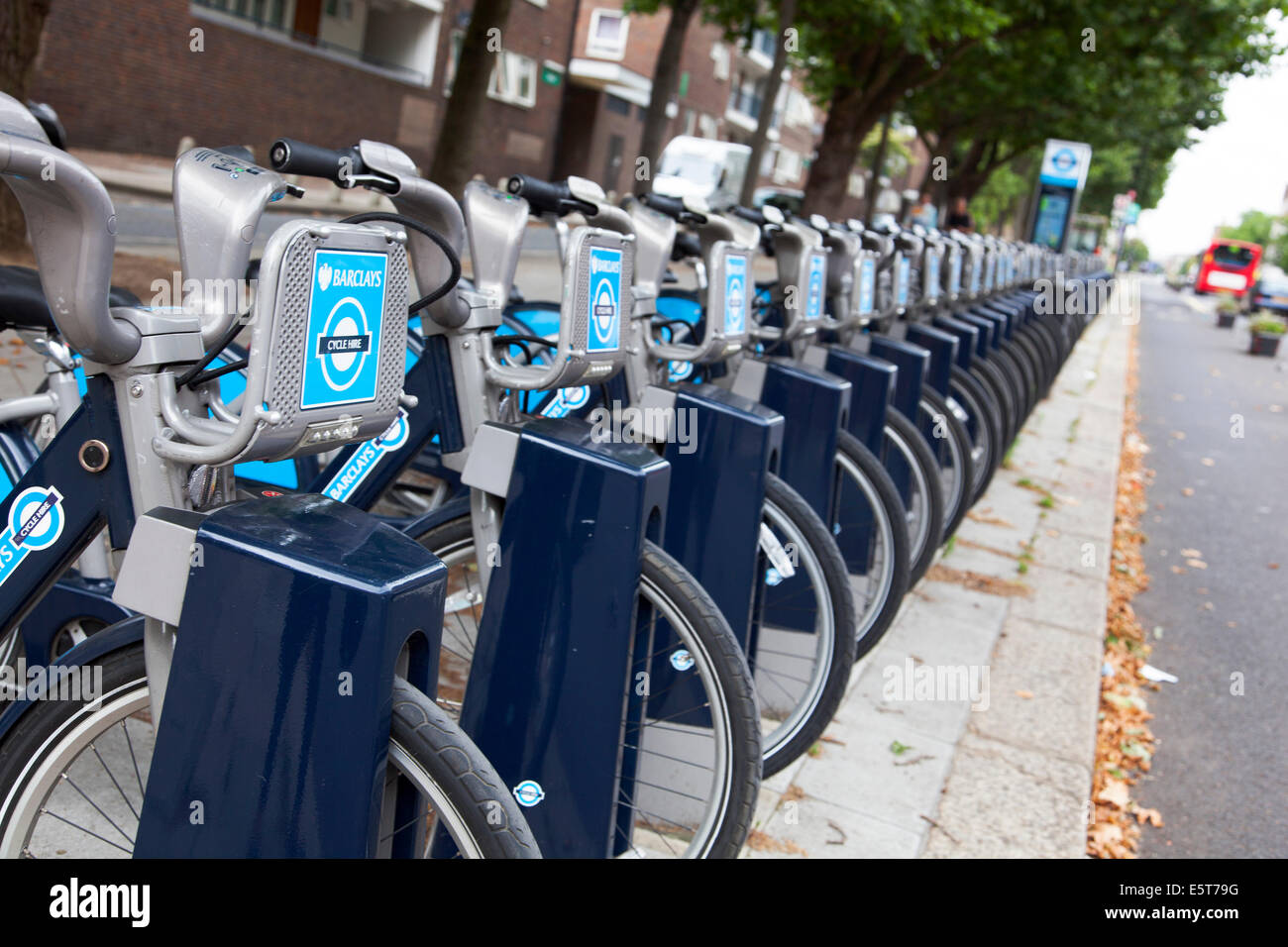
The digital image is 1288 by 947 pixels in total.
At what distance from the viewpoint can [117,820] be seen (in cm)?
247

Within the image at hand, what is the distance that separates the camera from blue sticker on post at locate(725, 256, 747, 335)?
3422 mm

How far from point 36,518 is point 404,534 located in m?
0.60

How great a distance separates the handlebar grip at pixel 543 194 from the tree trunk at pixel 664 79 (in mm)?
10199

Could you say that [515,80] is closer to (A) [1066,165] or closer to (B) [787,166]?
(A) [1066,165]

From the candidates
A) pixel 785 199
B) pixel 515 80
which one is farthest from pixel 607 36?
pixel 785 199

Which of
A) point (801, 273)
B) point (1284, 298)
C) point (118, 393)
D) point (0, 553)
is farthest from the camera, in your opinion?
point (1284, 298)

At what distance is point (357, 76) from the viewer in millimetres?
21953

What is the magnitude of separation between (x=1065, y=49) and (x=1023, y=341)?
1006 cm

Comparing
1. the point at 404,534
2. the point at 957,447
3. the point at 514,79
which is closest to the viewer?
the point at 404,534

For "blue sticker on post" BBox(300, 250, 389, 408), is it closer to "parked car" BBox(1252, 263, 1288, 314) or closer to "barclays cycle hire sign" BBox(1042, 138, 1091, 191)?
"barclays cycle hire sign" BBox(1042, 138, 1091, 191)

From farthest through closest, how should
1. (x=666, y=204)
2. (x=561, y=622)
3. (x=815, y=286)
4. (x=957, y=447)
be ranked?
1. (x=957, y=447)
2. (x=815, y=286)
3. (x=666, y=204)
4. (x=561, y=622)

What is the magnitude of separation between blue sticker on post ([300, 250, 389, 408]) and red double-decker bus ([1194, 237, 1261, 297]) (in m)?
60.3

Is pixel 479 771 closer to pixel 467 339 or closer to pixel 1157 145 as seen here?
pixel 467 339
